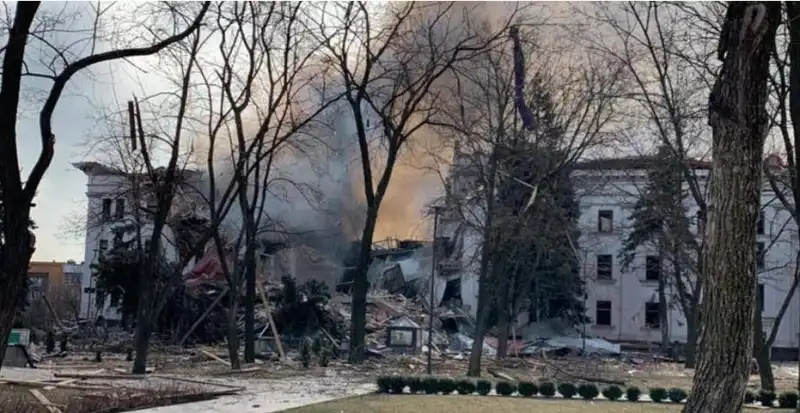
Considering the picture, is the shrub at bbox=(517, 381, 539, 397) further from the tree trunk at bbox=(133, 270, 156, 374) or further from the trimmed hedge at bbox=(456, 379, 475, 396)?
the tree trunk at bbox=(133, 270, 156, 374)

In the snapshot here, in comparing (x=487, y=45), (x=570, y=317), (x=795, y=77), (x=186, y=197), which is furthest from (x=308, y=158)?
(x=795, y=77)

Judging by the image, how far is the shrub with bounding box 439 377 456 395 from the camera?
→ 1588cm

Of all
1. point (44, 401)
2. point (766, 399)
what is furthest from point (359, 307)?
point (44, 401)

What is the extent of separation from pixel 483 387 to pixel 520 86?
1080cm

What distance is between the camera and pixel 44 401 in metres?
12.2

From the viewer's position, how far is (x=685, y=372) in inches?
1090

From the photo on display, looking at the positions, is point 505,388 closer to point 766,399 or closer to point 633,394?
point 633,394

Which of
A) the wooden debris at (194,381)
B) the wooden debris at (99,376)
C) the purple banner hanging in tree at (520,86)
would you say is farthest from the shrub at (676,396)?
the wooden debris at (99,376)

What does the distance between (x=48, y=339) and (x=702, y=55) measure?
23750 mm

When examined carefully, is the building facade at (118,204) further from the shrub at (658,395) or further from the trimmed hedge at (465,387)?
the shrub at (658,395)

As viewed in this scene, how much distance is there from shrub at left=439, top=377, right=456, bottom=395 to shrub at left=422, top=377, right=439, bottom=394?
8cm

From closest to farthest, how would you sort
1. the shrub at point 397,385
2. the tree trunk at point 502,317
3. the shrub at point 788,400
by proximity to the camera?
the shrub at point 788,400 → the shrub at point 397,385 → the tree trunk at point 502,317

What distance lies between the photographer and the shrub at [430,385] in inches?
622

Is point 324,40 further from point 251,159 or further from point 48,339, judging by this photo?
point 48,339
